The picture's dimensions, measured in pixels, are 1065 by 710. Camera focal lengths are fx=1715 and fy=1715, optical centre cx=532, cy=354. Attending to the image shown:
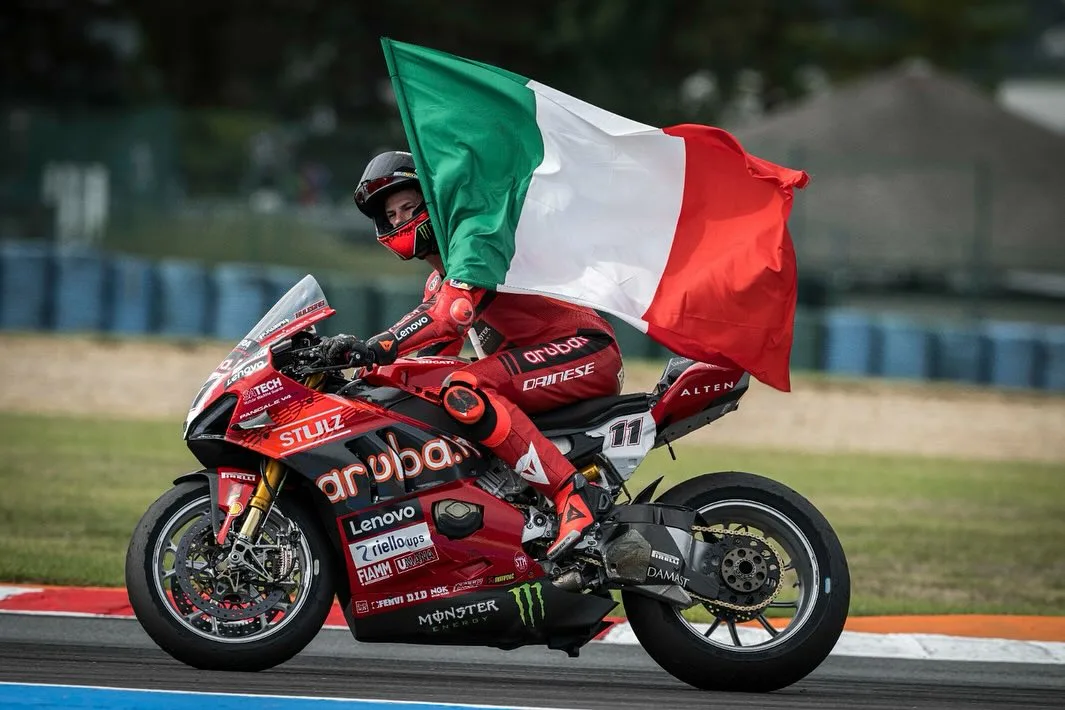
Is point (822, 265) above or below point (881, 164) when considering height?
below

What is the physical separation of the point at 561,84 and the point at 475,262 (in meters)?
36.6

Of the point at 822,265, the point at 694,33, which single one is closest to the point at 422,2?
the point at 694,33

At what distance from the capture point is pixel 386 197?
21.3 feet

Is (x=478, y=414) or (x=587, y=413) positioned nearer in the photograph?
(x=478, y=414)

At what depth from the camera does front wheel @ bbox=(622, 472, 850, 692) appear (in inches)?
248

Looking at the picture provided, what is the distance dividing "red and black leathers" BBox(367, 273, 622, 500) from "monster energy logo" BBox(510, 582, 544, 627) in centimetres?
37

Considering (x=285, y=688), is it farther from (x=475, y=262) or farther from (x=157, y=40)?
(x=157, y=40)

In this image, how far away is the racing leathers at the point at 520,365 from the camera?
605cm

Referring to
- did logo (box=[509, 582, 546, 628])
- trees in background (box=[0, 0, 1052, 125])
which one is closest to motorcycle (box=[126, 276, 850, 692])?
did logo (box=[509, 582, 546, 628])

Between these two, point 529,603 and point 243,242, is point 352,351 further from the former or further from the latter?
point 243,242

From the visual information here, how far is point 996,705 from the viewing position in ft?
20.5

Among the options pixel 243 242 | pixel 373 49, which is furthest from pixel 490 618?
pixel 373 49

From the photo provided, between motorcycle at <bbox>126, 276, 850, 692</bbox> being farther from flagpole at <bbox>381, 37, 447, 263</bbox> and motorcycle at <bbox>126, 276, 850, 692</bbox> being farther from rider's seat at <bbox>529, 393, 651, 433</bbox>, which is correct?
flagpole at <bbox>381, 37, 447, 263</bbox>

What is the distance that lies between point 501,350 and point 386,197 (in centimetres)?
73
